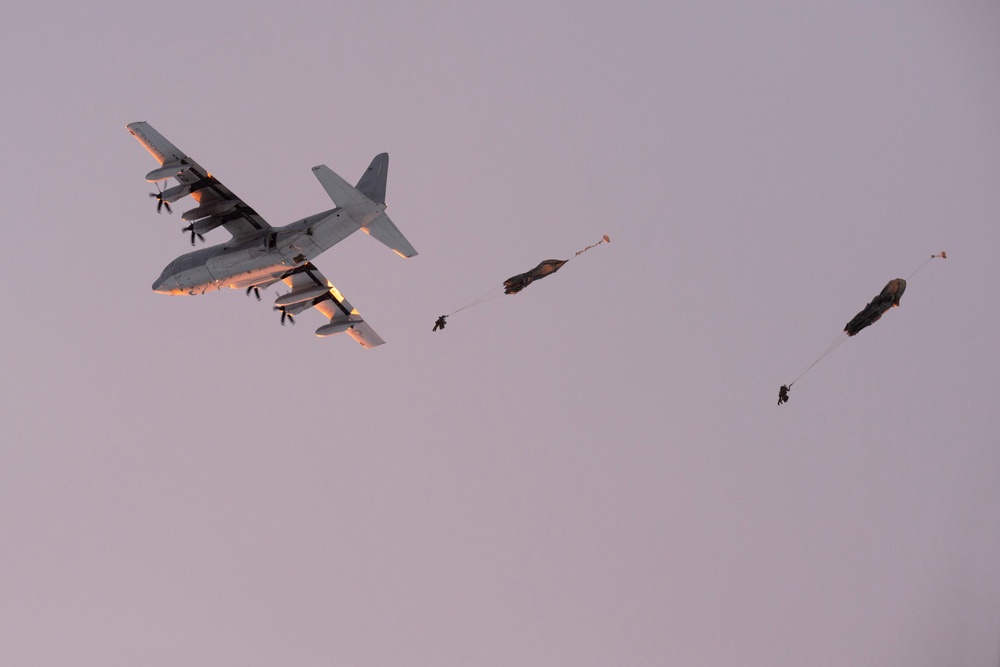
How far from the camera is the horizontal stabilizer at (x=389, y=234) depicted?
52.8 metres

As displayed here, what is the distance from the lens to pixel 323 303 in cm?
6050

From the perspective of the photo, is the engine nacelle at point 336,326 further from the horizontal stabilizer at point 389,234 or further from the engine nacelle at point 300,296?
the horizontal stabilizer at point 389,234

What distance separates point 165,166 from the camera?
52469mm

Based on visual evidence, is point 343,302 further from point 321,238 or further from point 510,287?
point 510,287

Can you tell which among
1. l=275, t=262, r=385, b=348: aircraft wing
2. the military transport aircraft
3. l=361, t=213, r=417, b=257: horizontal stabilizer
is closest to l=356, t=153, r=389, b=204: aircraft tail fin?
the military transport aircraft

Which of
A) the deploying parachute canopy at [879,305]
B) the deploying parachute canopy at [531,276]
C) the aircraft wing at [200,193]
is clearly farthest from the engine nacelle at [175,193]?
the deploying parachute canopy at [879,305]

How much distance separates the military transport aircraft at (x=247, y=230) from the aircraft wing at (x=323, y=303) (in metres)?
0.13

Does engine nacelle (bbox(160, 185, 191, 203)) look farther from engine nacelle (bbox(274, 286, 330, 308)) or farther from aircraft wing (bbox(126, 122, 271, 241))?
engine nacelle (bbox(274, 286, 330, 308))

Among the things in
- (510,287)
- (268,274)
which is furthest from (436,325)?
(268,274)

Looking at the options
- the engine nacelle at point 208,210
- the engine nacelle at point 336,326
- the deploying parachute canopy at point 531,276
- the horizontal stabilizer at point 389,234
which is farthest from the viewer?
the engine nacelle at point 336,326

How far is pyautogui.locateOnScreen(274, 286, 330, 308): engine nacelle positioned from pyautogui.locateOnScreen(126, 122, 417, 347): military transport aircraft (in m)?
0.06

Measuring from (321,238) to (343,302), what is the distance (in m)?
9.65

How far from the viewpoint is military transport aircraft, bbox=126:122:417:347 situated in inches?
2021

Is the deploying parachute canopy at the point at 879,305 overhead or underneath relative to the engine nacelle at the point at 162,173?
underneath
